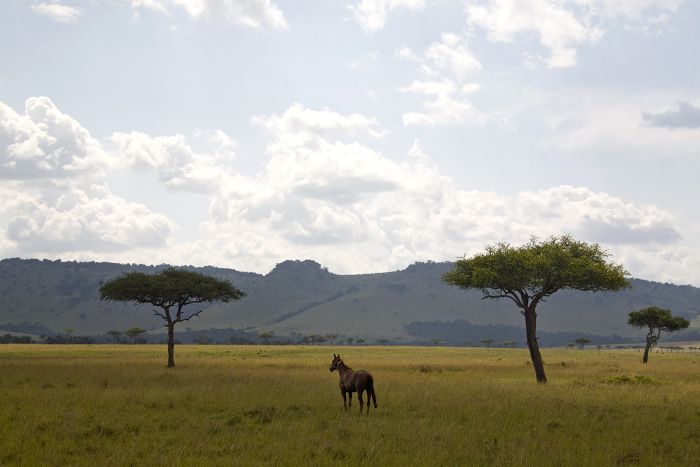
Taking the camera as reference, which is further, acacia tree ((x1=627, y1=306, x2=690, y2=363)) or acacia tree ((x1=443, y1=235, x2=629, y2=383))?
acacia tree ((x1=627, y1=306, x2=690, y2=363))

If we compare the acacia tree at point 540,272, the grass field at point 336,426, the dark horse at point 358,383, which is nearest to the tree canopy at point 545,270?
the acacia tree at point 540,272

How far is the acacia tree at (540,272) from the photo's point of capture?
40594 mm

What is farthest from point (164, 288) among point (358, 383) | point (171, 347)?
point (358, 383)

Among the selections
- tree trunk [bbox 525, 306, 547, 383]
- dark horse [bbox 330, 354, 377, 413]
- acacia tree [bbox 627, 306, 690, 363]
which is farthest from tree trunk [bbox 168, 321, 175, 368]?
acacia tree [bbox 627, 306, 690, 363]

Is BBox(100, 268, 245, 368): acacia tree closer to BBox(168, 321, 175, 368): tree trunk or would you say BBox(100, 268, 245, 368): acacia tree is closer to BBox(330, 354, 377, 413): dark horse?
BBox(168, 321, 175, 368): tree trunk

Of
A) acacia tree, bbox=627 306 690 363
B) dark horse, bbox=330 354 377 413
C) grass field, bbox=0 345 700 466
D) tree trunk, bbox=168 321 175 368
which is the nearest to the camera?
grass field, bbox=0 345 700 466

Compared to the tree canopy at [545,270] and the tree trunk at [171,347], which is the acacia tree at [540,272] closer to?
the tree canopy at [545,270]

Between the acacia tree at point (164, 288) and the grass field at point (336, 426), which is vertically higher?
the acacia tree at point (164, 288)

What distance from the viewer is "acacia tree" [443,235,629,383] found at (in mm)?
40594

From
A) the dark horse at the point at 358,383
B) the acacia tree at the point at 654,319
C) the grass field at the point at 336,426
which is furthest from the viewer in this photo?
the acacia tree at the point at 654,319

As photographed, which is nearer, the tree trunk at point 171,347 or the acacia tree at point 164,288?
the tree trunk at point 171,347

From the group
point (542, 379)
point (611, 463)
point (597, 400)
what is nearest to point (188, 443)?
point (611, 463)

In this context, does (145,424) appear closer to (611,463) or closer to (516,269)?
(611,463)

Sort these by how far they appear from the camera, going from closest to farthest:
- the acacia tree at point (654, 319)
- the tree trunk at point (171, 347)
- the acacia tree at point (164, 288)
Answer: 1. the tree trunk at point (171, 347)
2. the acacia tree at point (164, 288)
3. the acacia tree at point (654, 319)
